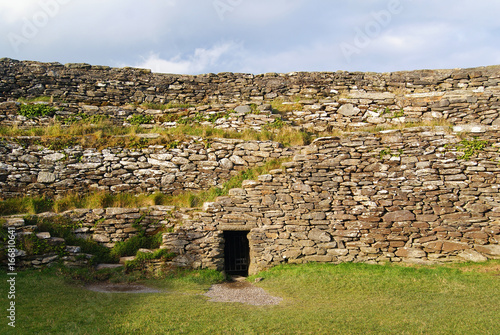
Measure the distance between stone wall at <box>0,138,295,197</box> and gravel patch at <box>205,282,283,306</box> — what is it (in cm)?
391

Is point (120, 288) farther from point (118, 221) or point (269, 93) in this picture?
point (269, 93)

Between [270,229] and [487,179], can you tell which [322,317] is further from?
[487,179]

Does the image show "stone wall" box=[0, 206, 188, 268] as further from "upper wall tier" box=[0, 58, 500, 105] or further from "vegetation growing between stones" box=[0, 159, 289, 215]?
"upper wall tier" box=[0, 58, 500, 105]

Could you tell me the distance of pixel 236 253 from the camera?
499 inches

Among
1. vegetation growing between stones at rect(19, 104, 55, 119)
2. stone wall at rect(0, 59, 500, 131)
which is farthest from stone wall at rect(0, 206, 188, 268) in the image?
vegetation growing between stones at rect(19, 104, 55, 119)

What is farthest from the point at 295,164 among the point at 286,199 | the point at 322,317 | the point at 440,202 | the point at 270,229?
the point at 322,317

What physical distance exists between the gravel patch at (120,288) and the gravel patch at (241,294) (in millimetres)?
1479

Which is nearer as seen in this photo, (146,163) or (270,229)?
(270,229)

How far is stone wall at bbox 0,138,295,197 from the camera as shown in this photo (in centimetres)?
1256

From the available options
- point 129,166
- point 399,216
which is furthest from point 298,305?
point 129,166

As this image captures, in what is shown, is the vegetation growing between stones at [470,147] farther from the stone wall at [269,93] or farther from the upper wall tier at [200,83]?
the upper wall tier at [200,83]

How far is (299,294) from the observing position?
30.2 feet

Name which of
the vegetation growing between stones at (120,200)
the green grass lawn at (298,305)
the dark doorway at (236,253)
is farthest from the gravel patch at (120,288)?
the dark doorway at (236,253)

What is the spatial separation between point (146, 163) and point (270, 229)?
5006mm
